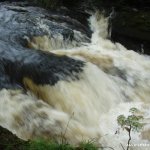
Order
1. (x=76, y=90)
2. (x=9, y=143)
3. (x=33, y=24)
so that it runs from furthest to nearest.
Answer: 1. (x=33, y=24)
2. (x=76, y=90)
3. (x=9, y=143)

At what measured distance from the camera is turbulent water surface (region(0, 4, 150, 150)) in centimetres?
552

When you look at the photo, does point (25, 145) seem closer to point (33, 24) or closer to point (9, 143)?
point (9, 143)

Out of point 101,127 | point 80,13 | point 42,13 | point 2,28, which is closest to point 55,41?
point 2,28

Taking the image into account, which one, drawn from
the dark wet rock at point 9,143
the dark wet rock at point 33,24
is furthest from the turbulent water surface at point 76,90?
the dark wet rock at point 9,143

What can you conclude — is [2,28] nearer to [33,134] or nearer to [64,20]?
[64,20]

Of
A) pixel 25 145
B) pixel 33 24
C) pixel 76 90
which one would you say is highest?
pixel 33 24

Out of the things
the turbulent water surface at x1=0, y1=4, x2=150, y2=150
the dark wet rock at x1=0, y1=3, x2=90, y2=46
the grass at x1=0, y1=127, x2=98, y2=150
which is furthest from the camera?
the dark wet rock at x1=0, y1=3, x2=90, y2=46

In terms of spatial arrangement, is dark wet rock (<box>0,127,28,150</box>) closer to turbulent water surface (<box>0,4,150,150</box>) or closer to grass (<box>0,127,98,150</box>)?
grass (<box>0,127,98,150</box>)

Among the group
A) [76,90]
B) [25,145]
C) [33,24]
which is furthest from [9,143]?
[33,24]

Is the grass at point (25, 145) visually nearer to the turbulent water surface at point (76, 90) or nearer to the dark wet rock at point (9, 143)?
the dark wet rock at point (9, 143)

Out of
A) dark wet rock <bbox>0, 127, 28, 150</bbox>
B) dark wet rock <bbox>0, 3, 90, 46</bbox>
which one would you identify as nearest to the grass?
dark wet rock <bbox>0, 127, 28, 150</bbox>

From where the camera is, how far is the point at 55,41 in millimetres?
9250

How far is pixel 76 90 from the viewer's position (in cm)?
670

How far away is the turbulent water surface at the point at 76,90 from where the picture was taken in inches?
217
